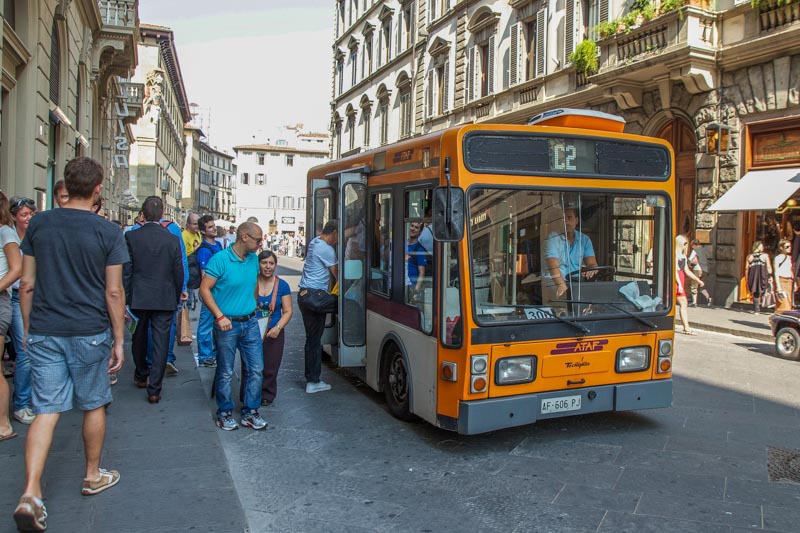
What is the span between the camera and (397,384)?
6.33 m

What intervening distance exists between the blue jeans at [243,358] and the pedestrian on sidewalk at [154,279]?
885 mm

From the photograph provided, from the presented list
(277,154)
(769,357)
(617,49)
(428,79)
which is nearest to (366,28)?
(428,79)

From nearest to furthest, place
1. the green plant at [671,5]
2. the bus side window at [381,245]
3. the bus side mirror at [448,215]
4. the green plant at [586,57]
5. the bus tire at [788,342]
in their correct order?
the bus side mirror at [448,215], the bus side window at [381,245], the bus tire at [788,342], the green plant at [671,5], the green plant at [586,57]

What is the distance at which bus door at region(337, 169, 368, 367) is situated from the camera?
711 cm

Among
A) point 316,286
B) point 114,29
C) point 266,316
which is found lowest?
point 266,316

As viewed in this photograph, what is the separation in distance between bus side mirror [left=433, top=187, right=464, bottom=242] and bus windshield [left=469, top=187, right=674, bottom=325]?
0.58 feet

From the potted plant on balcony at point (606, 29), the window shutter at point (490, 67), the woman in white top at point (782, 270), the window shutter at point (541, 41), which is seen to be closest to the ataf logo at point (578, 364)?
the woman in white top at point (782, 270)

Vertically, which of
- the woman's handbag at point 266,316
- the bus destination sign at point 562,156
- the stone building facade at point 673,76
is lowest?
the woman's handbag at point 266,316

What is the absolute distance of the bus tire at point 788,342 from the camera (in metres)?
9.84

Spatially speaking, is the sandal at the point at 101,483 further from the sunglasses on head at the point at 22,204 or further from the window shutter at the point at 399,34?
the window shutter at the point at 399,34

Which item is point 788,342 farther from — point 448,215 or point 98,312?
point 98,312

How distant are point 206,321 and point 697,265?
11.8 m

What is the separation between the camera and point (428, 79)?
29.8 metres

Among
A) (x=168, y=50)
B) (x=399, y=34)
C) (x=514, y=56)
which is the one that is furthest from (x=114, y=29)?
(x=168, y=50)
